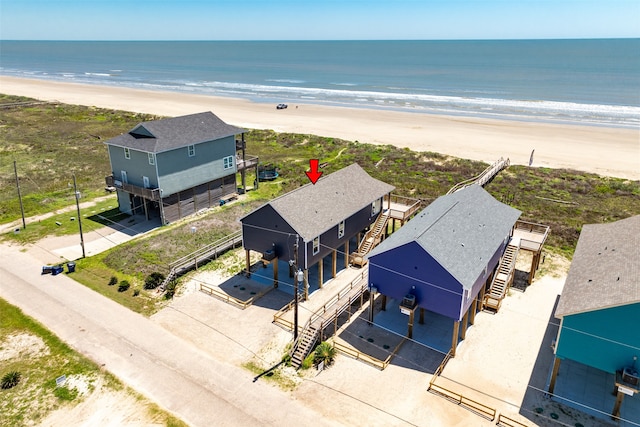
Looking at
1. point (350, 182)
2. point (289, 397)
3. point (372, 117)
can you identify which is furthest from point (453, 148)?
point (289, 397)

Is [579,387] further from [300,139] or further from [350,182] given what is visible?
[300,139]

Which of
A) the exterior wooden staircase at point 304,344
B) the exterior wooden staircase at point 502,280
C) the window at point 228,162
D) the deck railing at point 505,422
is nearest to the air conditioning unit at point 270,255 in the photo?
the exterior wooden staircase at point 304,344

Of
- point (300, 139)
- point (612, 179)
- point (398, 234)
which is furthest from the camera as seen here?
point (300, 139)

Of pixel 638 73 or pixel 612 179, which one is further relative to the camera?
pixel 638 73

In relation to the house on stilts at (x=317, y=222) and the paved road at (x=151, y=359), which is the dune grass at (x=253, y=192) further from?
the house on stilts at (x=317, y=222)

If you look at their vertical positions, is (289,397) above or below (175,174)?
below

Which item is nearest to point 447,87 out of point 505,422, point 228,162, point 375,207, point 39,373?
point 228,162
